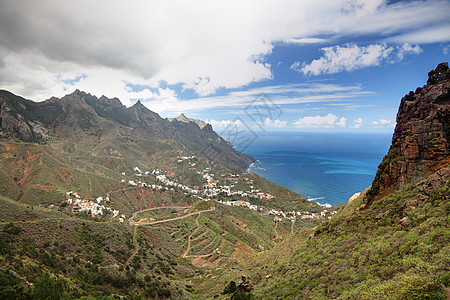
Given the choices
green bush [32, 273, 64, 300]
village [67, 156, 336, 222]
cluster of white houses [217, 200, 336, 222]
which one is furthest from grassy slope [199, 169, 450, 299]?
cluster of white houses [217, 200, 336, 222]

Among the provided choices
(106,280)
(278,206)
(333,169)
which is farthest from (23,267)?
(333,169)

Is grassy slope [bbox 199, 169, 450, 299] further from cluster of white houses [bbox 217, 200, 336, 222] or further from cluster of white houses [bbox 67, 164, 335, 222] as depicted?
cluster of white houses [bbox 217, 200, 336, 222]

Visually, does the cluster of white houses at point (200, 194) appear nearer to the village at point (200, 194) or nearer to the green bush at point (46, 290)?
the village at point (200, 194)

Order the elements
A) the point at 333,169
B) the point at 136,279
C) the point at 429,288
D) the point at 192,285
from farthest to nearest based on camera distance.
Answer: the point at 333,169 < the point at 192,285 < the point at 136,279 < the point at 429,288

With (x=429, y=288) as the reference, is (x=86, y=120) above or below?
above

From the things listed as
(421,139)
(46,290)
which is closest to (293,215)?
(421,139)

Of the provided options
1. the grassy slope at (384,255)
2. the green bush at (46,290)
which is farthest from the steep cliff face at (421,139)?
the green bush at (46,290)

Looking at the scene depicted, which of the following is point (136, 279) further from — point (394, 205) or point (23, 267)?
point (394, 205)

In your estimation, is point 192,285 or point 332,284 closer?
point 332,284
